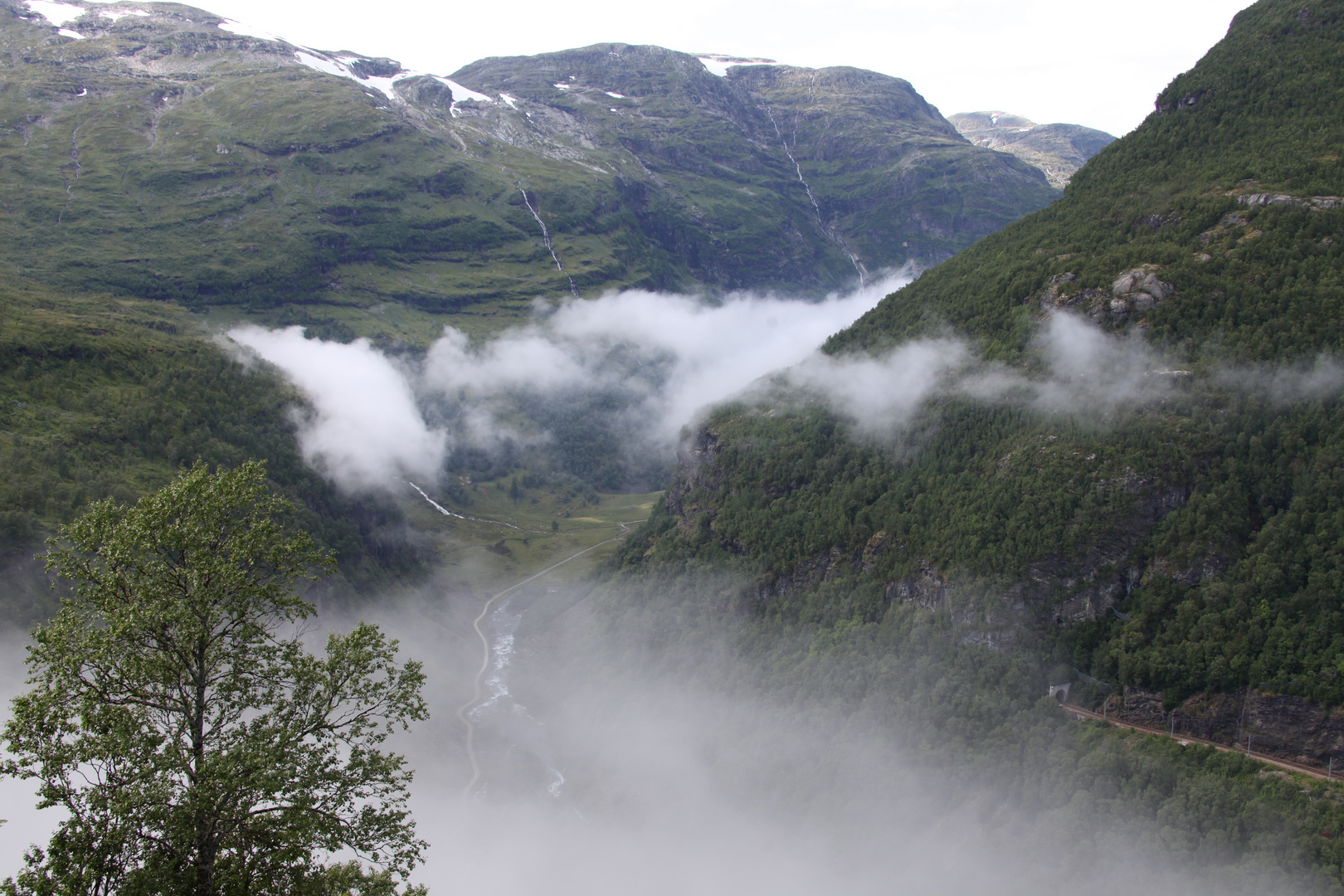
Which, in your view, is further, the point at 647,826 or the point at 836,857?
the point at 647,826

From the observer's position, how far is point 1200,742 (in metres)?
107

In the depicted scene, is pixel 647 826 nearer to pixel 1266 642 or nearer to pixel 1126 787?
pixel 1126 787

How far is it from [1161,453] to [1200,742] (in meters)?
39.9

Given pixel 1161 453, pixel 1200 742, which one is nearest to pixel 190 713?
pixel 1200 742

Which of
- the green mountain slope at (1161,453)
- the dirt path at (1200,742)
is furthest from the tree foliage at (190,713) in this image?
the green mountain slope at (1161,453)

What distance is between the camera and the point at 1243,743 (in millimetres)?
103500

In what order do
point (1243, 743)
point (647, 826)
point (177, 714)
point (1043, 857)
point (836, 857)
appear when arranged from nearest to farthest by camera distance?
point (177, 714), point (1243, 743), point (1043, 857), point (836, 857), point (647, 826)

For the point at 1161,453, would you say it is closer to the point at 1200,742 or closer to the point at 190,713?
the point at 1200,742

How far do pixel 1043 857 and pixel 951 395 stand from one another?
268ft

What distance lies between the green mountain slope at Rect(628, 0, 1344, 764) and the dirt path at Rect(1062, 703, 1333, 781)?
1.79 metres

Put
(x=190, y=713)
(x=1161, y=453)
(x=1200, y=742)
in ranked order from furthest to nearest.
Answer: (x=1161, y=453) → (x=1200, y=742) → (x=190, y=713)

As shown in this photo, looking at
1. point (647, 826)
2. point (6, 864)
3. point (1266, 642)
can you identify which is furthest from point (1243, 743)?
point (6, 864)

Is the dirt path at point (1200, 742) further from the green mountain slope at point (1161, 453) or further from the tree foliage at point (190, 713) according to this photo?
the tree foliage at point (190, 713)

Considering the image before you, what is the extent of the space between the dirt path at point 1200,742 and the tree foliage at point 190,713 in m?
101
